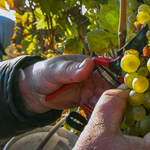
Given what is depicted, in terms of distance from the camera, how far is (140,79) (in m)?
0.33

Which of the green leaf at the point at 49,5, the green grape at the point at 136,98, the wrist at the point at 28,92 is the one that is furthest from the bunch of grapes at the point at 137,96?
the green leaf at the point at 49,5

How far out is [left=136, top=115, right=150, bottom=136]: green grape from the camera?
32 cm

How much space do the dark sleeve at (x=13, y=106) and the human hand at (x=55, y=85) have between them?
0.04 meters

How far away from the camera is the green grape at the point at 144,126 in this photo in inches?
12.6

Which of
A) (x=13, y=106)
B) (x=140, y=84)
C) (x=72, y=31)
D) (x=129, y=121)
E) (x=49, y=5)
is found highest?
(x=49, y=5)

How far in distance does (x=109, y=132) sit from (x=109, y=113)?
4cm

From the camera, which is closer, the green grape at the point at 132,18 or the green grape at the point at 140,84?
the green grape at the point at 140,84

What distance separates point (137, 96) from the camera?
1.10ft

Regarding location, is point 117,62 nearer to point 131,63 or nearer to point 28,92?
point 131,63

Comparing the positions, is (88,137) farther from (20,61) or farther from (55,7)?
(55,7)

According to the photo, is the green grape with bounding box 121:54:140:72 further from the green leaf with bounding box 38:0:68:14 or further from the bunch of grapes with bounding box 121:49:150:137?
the green leaf with bounding box 38:0:68:14

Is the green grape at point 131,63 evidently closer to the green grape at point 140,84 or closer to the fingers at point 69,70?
the green grape at point 140,84

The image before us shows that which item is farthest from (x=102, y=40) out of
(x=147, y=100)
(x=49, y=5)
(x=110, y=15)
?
(x=49, y=5)

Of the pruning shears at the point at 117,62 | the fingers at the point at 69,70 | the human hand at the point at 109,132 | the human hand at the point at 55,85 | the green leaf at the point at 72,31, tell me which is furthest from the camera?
the green leaf at the point at 72,31
